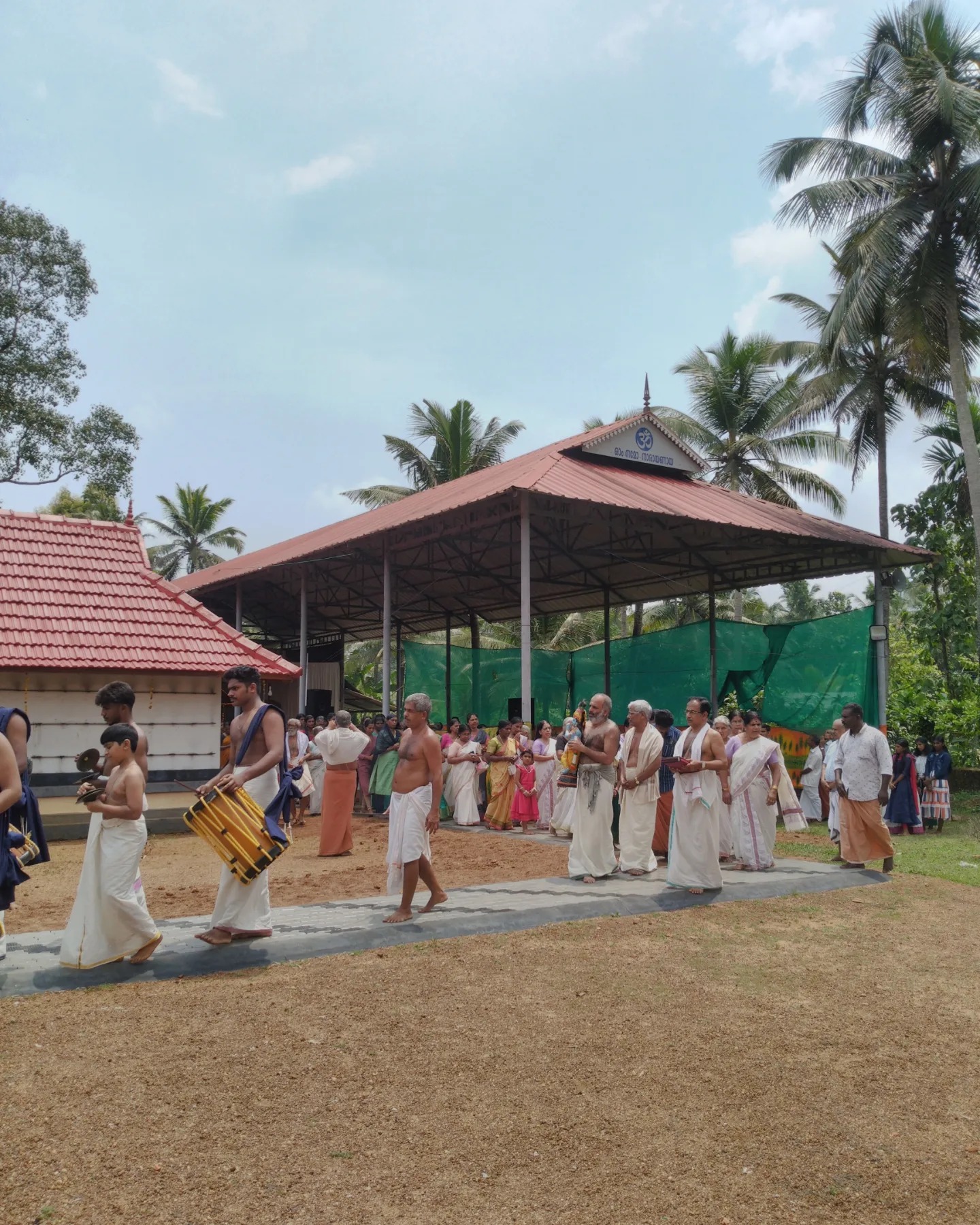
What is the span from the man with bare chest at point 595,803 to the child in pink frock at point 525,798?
429 cm

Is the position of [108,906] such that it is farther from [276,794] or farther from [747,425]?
[747,425]

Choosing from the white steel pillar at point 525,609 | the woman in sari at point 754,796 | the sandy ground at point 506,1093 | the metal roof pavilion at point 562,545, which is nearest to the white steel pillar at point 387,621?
the metal roof pavilion at point 562,545

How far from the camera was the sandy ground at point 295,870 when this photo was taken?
737 centimetres

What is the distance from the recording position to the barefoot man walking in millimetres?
6316

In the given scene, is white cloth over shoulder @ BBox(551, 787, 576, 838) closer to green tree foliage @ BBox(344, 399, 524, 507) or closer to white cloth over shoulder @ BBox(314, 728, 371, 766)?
white cloth over shoulder @ BBox(314, 728, 371, 766)

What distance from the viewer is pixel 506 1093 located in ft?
12.5

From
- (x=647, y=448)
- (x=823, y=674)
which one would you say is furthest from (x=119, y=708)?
(x=647, y=448)

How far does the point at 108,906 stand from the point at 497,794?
8.13 metres

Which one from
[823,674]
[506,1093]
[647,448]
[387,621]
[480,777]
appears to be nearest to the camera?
[506,1093]

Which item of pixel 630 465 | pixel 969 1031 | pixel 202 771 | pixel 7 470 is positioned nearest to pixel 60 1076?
pixel 969 1031

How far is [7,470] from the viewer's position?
72.9 ft

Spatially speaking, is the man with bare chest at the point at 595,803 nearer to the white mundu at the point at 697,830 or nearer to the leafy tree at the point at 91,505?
the white mundu at the point at 697,830

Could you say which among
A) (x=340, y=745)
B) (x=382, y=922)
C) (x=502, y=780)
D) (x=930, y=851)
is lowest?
(x=930, y=851)

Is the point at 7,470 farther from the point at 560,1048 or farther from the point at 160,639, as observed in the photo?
the point at 560,1048
